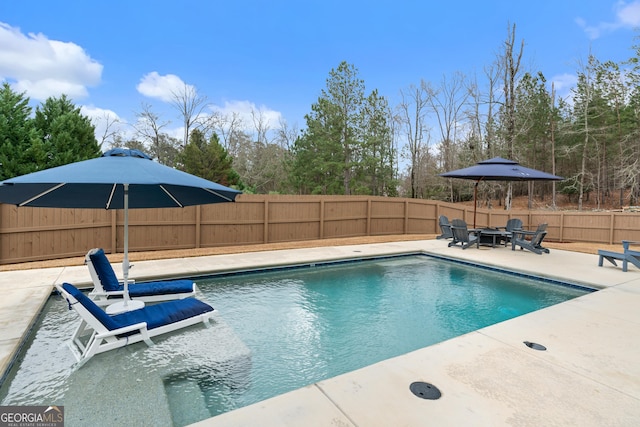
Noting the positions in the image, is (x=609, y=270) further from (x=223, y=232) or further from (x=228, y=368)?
(x=223, y=232)

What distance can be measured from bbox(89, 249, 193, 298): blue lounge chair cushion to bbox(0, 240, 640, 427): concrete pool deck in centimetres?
75

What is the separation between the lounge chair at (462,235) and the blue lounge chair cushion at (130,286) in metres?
7.72

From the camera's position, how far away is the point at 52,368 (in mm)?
3045

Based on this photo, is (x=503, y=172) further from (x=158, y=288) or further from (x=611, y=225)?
(x=158, y=288)

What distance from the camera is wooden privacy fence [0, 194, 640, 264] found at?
23.5 feet

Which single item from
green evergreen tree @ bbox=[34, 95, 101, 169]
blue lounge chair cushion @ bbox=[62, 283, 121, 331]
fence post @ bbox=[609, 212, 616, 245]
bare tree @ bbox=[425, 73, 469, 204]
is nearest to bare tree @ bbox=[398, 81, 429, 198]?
bare tree @ bbox=[425, 73, 469, 204]

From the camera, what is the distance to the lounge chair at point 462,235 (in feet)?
31.8

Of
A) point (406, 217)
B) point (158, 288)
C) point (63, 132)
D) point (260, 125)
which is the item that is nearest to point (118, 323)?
point (158, 288)

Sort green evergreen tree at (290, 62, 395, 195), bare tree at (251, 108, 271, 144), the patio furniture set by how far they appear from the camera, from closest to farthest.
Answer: the patio furniture set, green evergreen tree at (290, 62, 395, 195), bare tree at (251, 108, 271, 144)

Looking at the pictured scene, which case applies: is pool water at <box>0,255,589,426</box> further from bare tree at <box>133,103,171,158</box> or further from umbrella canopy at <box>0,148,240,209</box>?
bare tree at <box>133,103,171,158</box>

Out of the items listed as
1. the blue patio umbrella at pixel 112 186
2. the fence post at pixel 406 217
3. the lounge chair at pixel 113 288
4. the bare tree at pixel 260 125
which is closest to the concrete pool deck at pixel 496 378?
the lounge chair at pixel 113 288

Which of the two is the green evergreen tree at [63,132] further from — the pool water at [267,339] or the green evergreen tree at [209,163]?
the pool water at [267,339]

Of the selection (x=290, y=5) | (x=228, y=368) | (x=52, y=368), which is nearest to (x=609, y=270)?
(x=228, y=368)

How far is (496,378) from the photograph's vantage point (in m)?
2.71
